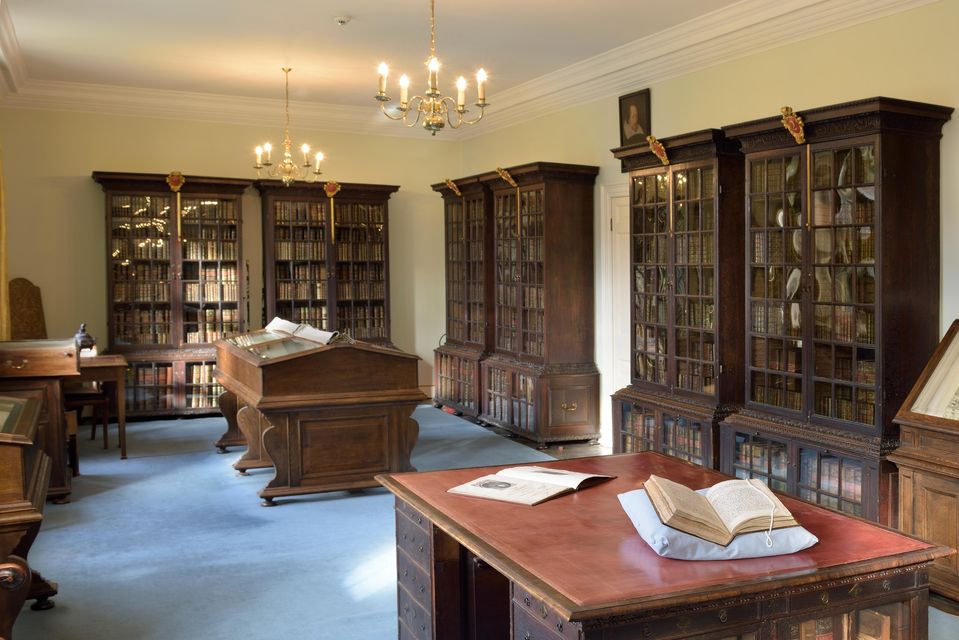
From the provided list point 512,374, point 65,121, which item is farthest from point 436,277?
point 65,121

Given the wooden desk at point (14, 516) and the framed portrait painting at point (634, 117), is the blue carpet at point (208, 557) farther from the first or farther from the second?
the framed portrait painting at point (634, 117)

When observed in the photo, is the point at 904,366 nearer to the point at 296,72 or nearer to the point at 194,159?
the point at 296,72

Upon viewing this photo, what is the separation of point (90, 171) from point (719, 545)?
28.4 ft

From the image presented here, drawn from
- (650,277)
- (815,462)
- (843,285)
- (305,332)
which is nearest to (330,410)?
(305,332)

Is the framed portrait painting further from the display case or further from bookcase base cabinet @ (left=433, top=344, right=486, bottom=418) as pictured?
the display case

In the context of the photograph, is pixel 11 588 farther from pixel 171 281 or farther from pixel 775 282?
pixel 171 281

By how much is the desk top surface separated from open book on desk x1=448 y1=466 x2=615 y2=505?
3 centimetres

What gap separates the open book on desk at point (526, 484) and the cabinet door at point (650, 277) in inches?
138

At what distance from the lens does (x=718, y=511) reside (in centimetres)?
244

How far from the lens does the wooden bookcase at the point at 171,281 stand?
356 inches

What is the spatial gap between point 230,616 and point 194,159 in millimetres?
6678

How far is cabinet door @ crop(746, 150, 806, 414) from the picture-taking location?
17.0 feet

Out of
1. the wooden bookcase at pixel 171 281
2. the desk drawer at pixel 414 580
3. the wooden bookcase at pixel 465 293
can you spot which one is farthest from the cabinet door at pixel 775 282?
the wooden bookcase at pixel 171 281

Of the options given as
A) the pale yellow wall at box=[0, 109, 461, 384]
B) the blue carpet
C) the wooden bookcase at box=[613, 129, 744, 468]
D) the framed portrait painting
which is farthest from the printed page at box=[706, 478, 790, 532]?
the pale yellow wall at box=[0, 109, 461, 384]
